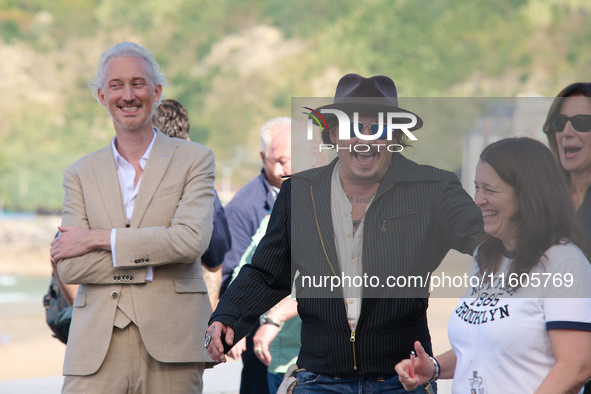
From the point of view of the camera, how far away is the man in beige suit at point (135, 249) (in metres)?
2.68

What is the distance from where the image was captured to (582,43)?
5119 cm

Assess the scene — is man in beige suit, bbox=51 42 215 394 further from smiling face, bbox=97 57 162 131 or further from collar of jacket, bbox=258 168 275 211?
collar of jacket, bbox=258 168 275 211

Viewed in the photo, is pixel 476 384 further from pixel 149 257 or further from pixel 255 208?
pixel 255 208

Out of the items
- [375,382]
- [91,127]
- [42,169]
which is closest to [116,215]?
[375,382]

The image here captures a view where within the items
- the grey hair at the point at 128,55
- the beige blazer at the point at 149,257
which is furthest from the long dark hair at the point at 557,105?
the grey hair at the point at 128,55

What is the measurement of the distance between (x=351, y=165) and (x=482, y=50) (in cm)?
5431

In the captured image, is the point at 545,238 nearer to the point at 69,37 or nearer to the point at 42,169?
the point at 42,169

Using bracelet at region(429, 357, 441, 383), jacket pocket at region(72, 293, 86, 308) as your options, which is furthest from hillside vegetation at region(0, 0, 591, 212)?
bracelet at region(429, 357, 441, 383)

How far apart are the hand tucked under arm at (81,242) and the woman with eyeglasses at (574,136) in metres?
1.63

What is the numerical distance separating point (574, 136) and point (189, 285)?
58.8 inches

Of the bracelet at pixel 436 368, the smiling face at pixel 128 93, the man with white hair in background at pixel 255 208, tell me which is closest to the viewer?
the bracelet at pixel 436 368

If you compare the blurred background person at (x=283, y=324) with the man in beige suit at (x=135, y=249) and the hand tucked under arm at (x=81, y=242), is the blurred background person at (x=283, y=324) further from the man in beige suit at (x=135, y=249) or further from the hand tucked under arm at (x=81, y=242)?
the hand tucked under arm at (x=81, y=242)

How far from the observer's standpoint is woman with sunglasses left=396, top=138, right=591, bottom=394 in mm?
1919

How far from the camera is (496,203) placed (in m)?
2.11
